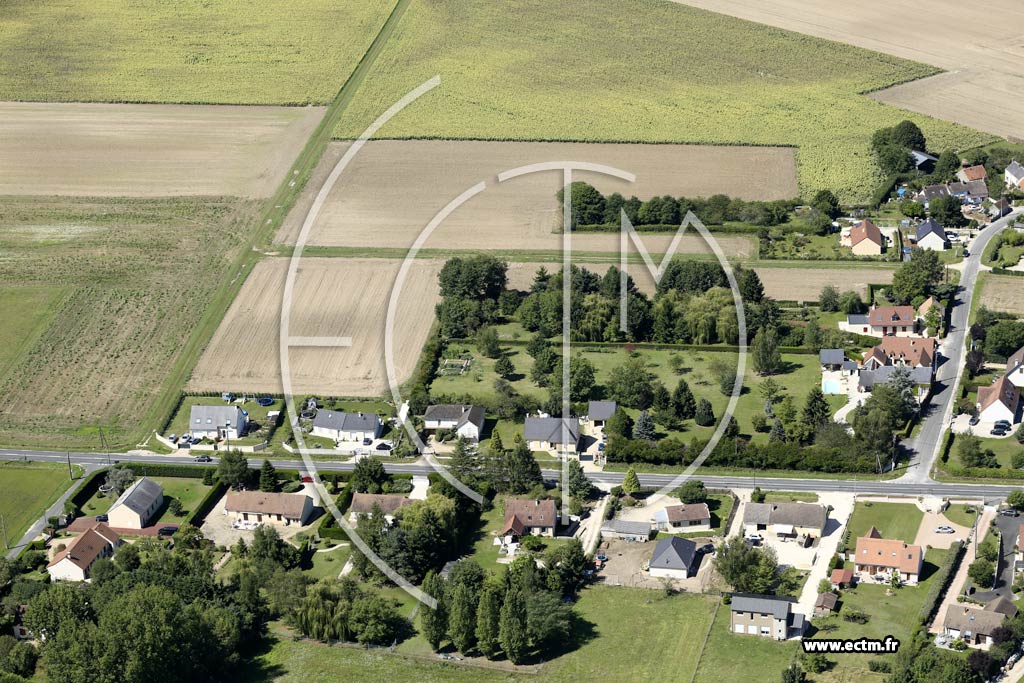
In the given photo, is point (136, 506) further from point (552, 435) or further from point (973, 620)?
point (973, 620)

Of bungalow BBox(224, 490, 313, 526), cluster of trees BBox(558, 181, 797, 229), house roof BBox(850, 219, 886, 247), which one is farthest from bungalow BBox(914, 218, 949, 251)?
bungalow BBox(224, 490, 313, 526)

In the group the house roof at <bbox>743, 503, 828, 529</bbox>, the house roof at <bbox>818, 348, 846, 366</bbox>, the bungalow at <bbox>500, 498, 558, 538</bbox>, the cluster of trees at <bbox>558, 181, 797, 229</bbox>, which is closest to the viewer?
the house roof at <bbox>743, 503, 828, 529</bbox>

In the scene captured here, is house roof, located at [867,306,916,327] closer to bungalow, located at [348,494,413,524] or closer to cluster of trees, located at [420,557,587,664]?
bungalow, located at [348,494,413,524]

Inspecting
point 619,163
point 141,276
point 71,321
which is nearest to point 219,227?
point 141,276

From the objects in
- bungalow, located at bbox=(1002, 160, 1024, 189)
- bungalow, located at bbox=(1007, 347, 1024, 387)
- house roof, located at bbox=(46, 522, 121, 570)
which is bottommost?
house roof, located at bbox=(46, 522, 121, 570)

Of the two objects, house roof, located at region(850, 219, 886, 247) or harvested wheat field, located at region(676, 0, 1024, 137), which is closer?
house roof, located at region(850, 219, 886, 247)

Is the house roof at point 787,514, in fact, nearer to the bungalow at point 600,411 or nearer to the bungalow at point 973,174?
the bungalow at point 600,411

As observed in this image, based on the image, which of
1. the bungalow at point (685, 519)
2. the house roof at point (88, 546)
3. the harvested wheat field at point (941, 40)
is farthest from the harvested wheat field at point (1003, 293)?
the house roof at point (88, 546)
